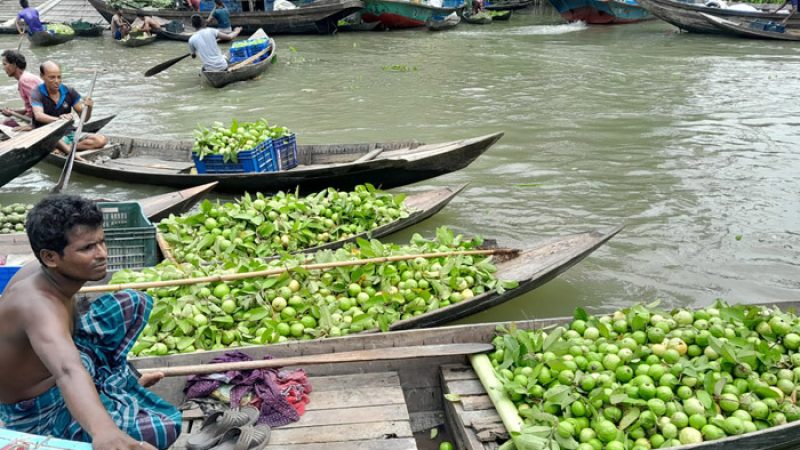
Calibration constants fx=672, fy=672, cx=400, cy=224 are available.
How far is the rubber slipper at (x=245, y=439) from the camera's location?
2.72m

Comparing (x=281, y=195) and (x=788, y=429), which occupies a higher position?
(x=281, y=195)

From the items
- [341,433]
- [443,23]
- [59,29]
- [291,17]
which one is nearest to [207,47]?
[291,17]

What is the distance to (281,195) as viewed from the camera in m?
5.38

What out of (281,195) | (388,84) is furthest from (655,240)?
(388,84)

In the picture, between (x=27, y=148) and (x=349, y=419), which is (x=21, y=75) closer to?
(x=27, y=148)

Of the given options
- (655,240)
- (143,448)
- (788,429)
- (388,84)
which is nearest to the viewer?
A: (143,448)

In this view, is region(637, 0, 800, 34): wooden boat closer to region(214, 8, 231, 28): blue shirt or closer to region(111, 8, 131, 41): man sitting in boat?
region(214, 8, 231, 28): blue shirt

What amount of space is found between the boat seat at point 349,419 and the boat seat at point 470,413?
0.25m

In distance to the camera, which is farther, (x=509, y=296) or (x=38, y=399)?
(x=509, y=296)

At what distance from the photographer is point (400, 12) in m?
19.9

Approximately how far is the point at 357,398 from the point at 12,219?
407 cm

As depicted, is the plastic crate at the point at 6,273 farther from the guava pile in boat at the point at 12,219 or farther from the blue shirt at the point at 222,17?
the blue shirt at the point at 222,17

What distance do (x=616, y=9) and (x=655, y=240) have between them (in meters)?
16.0

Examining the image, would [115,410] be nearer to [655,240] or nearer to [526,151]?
[655,240]
